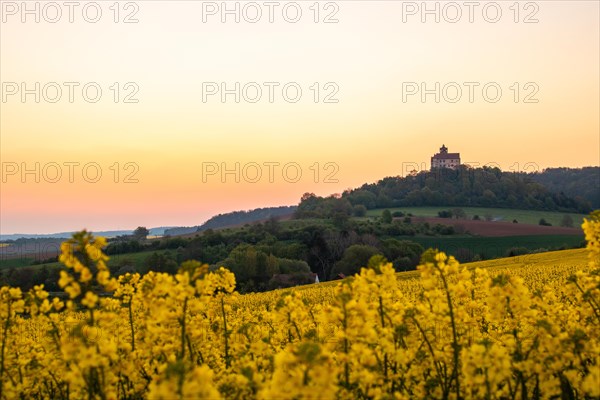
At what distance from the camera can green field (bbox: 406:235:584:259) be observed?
8112 centimetres

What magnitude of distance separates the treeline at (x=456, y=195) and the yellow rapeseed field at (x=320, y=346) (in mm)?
117046

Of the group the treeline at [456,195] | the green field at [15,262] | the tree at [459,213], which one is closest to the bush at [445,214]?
the tree at [459,213]

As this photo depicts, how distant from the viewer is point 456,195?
445 feet

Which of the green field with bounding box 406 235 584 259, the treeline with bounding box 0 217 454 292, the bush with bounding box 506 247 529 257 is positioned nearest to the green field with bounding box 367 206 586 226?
the treeline with bounding box 0 217 454 292

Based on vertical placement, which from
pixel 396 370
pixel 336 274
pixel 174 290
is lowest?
pixel 336 274

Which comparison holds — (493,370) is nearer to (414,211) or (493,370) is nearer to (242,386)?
(242,386)

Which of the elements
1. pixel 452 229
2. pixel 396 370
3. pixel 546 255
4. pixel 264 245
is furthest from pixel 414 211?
pixel 396 370

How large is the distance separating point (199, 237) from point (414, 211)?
55.1 m

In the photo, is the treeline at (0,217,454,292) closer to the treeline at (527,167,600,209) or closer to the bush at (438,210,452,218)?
the bush at (438,210,452,218)

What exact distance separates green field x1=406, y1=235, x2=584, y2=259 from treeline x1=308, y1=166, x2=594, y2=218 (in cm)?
3772

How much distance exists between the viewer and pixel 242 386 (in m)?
5.43

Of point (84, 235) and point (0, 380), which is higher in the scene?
point (84, 235)

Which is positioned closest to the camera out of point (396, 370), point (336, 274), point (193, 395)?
point (193, 395)

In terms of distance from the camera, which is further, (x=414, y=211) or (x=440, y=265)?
(x=414, y=211)
